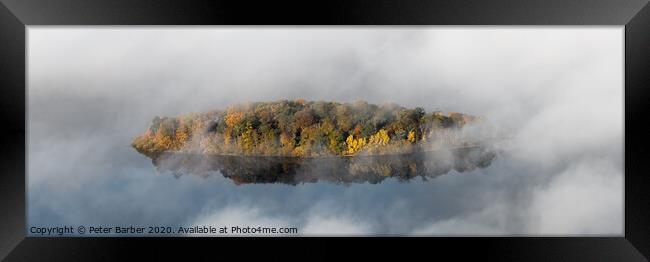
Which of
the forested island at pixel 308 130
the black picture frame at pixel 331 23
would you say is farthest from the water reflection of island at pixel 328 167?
the black picture frame at pixel 331 23

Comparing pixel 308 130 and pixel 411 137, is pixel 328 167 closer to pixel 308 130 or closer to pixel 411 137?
pixel 308 130

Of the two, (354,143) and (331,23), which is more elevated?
(331,23)

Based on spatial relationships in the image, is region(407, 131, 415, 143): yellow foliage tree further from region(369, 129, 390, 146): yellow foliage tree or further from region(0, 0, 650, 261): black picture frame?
region(0, 0, 650, 261): black picture frame

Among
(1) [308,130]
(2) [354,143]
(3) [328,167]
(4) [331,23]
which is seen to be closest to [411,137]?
(2) [354,143]

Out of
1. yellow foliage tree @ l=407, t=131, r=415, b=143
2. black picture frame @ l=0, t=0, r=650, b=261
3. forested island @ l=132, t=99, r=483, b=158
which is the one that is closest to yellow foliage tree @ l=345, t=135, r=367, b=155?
forested island @ l=132, t=99, r=483, b=158

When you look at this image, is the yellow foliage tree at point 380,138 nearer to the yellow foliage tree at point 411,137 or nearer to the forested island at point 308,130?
the forested island at point 308,130
